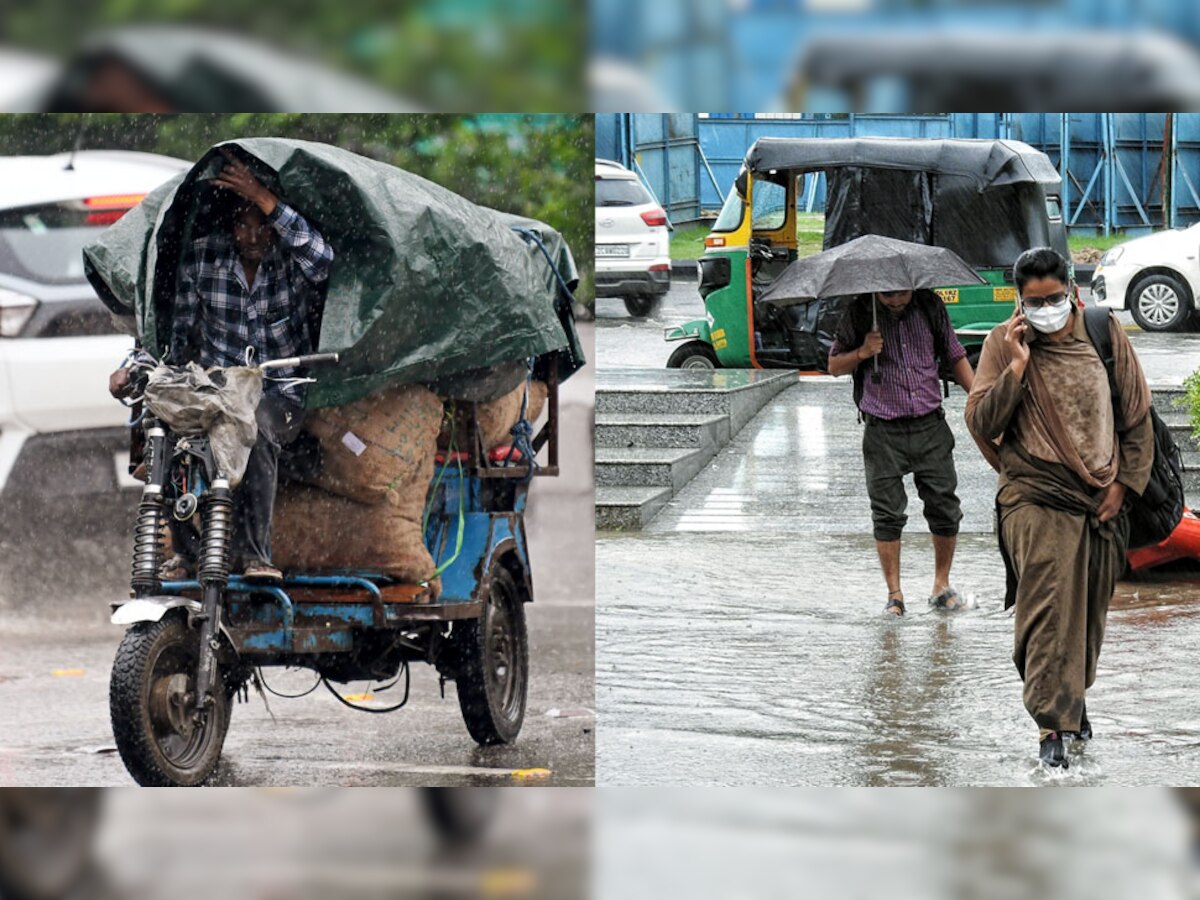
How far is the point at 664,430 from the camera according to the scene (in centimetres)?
751

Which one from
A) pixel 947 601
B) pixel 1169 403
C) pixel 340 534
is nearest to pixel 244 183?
pixel 340 534

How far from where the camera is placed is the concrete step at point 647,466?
7445mm

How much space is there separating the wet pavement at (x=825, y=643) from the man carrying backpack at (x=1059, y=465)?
41 centimetres

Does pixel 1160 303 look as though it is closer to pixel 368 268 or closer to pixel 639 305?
pixel 639 305

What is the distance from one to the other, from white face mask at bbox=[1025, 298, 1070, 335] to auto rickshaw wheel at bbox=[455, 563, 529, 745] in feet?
7.42

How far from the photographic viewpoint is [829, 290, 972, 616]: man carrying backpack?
286 inches

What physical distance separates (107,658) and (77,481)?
87 cm

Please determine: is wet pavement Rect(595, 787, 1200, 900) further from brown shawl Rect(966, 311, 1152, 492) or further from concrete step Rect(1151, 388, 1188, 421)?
concrete step Rect(1151, 388, 1188, 421)

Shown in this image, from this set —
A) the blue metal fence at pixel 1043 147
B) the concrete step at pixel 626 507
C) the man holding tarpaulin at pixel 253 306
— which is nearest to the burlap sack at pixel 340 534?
the man holding tarpaulin at pixel 253 306

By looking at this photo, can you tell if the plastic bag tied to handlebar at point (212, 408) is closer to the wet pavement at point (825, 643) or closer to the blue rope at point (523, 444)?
the blue rope at point (523, 444)

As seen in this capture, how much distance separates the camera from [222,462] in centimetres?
604

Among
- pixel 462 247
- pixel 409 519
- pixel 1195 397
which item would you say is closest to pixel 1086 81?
pixel 1195 397

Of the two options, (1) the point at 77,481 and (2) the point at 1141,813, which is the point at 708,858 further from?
→ (1) the point at 77,481

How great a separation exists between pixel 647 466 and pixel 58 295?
2.87m
